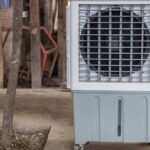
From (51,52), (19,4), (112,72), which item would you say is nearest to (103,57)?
(112,72)

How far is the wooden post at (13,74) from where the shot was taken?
4637 millimetres

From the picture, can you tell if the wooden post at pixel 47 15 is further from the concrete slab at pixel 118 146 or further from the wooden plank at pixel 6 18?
the concrete slab at pixel 118 146

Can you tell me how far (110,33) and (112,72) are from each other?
29 centimetres

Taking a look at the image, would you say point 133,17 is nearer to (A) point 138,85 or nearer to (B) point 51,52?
(A) point 138,85

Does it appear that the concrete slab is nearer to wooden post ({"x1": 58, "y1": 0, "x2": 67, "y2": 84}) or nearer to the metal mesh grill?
the metal mesh grill

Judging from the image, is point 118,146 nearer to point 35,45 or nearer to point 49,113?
point 49,113

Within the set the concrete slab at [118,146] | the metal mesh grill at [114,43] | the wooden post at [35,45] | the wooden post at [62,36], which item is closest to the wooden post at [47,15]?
the wooden post at [62,36]

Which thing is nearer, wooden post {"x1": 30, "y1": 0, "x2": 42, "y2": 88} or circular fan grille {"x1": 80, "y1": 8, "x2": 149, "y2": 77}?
circular fan grille {"x1": 80, "y1": 8, "x2": 149, "y2": 77}

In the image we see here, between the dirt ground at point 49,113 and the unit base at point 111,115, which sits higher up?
the unit base at point 111,115

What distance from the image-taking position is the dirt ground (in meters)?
5.06

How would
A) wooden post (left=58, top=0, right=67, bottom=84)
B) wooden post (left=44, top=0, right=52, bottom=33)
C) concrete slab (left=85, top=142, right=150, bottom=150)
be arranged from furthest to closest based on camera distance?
1. wooden post (left=44, top=0, right=52, bottom=33)
2. wooden post (left=58, top=0, right=67, bottom=84)
3. concrete slab (left=85, top=142, right=150, bottom=150)

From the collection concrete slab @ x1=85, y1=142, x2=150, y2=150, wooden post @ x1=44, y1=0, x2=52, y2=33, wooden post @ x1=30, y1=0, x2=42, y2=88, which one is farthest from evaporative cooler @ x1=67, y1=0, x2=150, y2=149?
wooden post @ x1=44, y1=0, x2=52, y2=33

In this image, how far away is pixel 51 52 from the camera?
7.96 meters

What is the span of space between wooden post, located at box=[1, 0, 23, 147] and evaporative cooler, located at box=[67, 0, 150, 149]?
2.64 feet
